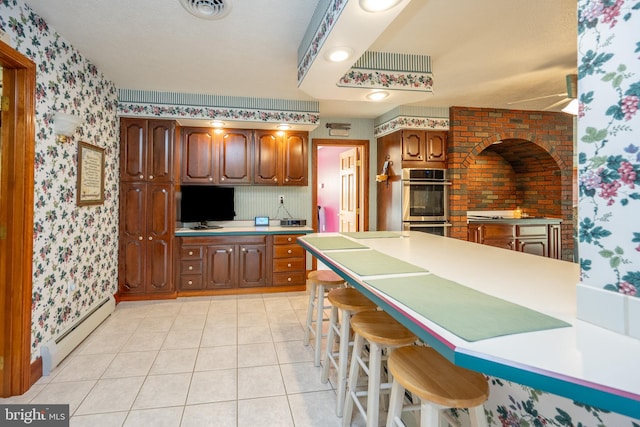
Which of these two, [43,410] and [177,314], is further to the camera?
[177,314]

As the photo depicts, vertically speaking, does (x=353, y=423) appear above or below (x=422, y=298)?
below

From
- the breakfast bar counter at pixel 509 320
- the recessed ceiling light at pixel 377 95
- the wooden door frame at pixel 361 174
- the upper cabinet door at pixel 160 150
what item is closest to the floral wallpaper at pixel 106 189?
the breakfast bar counter at pixel 509 320

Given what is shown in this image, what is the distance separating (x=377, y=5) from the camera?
1653 millimetres

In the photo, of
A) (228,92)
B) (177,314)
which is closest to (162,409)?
(177,314)

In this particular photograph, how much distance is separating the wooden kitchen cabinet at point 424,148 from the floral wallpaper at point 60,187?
354 cm

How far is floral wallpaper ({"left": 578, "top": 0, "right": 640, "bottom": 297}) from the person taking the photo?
84 centimetres

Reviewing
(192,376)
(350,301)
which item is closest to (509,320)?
(350,301)

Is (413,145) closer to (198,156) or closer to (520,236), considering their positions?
(520,236)

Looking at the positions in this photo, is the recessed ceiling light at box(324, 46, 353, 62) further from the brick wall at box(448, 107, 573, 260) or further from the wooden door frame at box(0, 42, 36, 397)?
the brick wall at box(448, 107, 573, 260)

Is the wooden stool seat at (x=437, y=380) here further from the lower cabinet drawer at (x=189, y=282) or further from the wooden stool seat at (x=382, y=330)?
the lower cabinet drawer at (x=189, y=282)

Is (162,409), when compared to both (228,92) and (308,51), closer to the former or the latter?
(308,51)

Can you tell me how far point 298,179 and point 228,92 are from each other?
140cm

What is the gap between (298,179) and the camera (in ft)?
14.8

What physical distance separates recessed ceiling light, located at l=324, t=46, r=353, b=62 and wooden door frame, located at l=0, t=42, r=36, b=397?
75.6 inches
